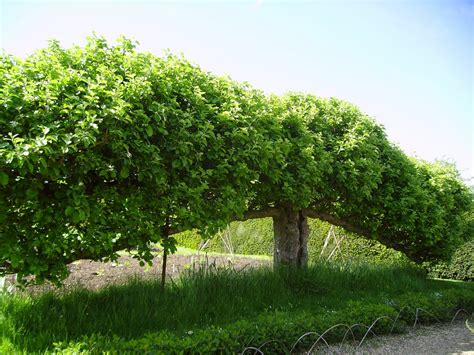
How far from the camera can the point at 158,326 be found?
4.31 m

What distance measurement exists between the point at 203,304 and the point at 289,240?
277 centimetres

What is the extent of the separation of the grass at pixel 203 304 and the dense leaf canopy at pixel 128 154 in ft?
1.77

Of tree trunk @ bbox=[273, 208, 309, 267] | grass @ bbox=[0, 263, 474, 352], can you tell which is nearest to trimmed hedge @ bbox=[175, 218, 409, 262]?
tree trunk @ bbox=[273, 208, 309, 267]

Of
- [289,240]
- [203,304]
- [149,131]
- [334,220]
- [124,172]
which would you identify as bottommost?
[203,304]

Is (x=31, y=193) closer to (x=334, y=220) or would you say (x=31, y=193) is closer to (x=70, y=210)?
(x=70, y=210)

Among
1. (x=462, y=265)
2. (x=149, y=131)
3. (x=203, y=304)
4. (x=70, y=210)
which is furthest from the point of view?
(x=462, y=265)

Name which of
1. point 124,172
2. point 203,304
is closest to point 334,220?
point 203,304

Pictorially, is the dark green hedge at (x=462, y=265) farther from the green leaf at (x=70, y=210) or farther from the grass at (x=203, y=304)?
the green leaf at (x=70, y=210)

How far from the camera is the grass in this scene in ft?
12.9

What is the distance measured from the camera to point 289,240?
726cm

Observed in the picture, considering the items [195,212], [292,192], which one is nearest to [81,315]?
[195,212]

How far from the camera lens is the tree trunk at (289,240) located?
7223mm

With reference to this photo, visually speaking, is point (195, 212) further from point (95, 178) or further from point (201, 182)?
point (95, 178)

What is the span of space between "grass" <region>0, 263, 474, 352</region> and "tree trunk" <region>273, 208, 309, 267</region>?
433 mm
